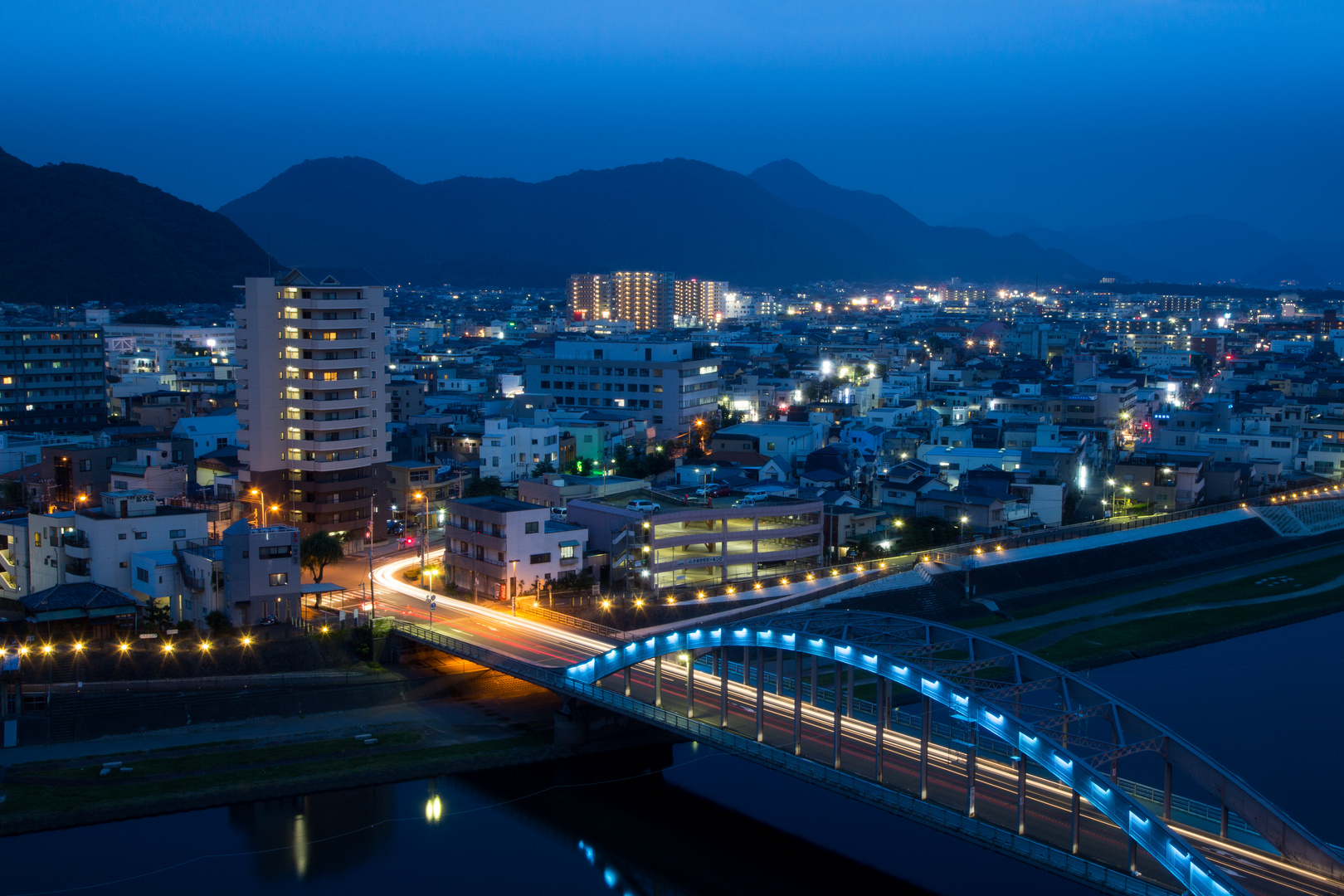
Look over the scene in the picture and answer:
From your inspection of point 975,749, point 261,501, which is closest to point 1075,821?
point 975,749

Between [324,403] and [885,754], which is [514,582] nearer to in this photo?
[324,403]

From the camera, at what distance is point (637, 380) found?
1875 inches

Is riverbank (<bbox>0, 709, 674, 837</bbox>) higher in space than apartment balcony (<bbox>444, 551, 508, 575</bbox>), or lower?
lower

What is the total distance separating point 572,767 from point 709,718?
8.36 ft

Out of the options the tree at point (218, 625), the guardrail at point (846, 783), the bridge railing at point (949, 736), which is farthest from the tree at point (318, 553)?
the bridge railing at point (949, 736)

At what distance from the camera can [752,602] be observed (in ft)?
83.4

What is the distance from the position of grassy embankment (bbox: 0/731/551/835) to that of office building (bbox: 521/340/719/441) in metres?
27.4

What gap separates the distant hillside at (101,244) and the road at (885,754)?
8128 cm

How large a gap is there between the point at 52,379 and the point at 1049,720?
4295 centimetres

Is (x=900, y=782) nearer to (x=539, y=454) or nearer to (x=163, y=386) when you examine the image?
(x=539, y=454)

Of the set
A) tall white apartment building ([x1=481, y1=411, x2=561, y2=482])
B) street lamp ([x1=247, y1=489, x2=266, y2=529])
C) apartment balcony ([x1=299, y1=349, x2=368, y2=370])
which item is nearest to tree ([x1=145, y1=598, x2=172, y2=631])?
street lamp ([x1=247, y1=489, x2=266, y2=529])

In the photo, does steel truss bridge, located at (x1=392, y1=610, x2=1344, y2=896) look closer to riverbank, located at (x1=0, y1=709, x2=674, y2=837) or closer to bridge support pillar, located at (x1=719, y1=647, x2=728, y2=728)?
bridge support pillar, located at (x1=719, y1=647, x2=728, y2=728)

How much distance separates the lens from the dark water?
596 inches

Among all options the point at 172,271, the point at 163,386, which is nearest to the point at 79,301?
the point at 172,271
